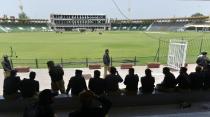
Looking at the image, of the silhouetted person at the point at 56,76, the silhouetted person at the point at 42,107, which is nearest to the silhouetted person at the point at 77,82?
the silhouetted person at the point at 56,76

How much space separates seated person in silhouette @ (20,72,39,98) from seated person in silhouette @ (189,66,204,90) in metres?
3.60

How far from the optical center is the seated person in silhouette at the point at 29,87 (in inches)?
282

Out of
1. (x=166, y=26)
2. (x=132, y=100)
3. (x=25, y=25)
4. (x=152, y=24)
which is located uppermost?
(x=132, y=100)

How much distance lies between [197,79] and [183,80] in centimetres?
35

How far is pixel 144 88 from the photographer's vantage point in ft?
25.9

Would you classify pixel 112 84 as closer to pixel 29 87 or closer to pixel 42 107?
pixel 29 87

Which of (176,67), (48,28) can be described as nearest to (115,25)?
(48,28)

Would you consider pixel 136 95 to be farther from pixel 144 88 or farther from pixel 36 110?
pixel 36 110

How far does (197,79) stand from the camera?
26.7ft

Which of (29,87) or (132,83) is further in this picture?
(132,83)

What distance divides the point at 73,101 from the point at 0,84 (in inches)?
291

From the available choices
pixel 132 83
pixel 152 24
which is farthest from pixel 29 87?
pixel 152 24

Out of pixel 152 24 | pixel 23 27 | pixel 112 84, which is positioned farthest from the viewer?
pixel 152 24

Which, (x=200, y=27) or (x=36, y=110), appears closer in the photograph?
(x=36, y=110)
